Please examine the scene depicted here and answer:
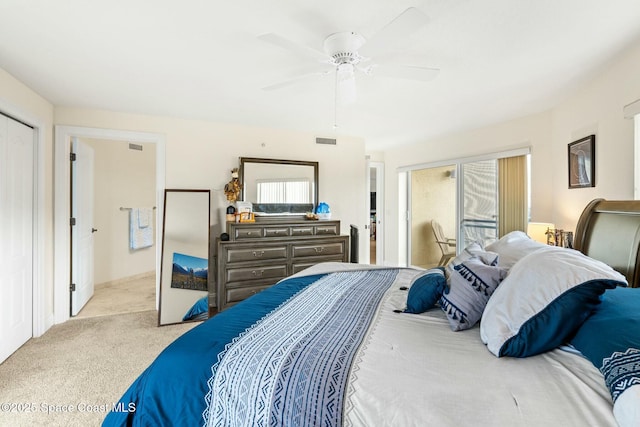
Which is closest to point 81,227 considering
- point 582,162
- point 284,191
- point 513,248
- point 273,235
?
point 273,235

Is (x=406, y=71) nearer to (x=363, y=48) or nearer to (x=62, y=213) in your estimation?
(x=363, y=48)

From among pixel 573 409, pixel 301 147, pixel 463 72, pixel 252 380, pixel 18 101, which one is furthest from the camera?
pixel 301 147

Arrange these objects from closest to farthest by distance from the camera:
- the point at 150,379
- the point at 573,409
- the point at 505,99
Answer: the point at 573,409, the point at 150,379, the point at 505,99

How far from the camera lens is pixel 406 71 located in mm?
1976

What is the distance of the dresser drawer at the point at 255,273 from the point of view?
343 cm

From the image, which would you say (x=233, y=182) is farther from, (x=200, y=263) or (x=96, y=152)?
(x=96, y=152)

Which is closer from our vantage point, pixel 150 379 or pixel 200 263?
pixel 150 379

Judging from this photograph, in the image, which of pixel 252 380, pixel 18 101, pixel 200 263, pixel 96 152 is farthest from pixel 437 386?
pixel 96 152

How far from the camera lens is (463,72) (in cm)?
238

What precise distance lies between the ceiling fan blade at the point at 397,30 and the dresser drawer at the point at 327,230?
2.57 metres

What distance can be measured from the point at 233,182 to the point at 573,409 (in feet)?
11.9

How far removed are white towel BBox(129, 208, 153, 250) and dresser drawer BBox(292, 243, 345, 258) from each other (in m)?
3.03

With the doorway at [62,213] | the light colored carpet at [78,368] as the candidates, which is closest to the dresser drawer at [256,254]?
the light colored carpet at [78,368]

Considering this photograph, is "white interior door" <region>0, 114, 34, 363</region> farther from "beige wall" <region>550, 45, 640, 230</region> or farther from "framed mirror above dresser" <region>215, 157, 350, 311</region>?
"beige wall" <region>550, 45, 640, 230</region>
